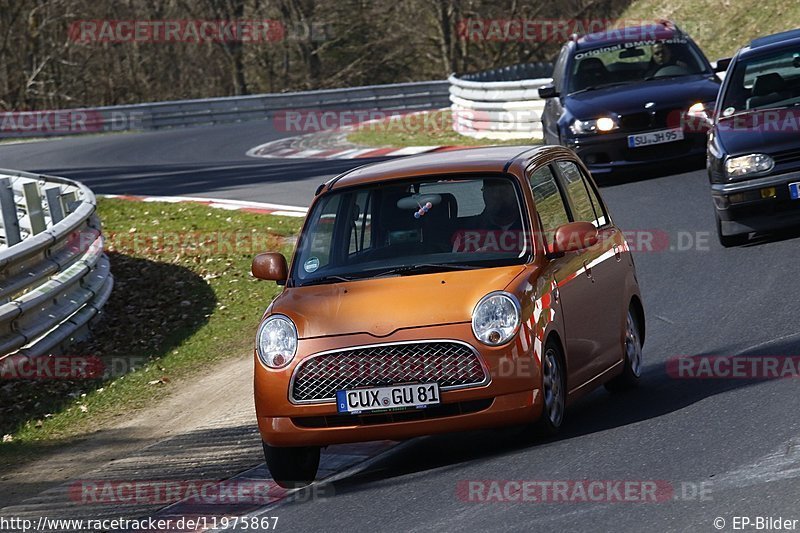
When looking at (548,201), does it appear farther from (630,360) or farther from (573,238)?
(630,360)

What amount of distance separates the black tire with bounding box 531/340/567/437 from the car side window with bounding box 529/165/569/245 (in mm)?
696

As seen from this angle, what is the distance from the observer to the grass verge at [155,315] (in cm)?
1055

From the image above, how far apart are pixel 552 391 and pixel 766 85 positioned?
6.87 m

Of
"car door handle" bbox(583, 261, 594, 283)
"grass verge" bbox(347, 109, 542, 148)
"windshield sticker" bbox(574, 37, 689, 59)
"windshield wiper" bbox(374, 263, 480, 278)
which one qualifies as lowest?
"grass verge" bbox(347, 109, 542, 148)

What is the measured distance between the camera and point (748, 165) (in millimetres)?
12312

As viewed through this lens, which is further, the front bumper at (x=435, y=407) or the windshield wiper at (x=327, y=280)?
the windshield wiper at (x=327, y=280)

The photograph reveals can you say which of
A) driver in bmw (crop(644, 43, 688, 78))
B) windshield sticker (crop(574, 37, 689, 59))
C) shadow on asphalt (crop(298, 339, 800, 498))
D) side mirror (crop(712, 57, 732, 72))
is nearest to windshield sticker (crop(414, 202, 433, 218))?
shadow on asphalt (crop(298, 339, 800, 498))

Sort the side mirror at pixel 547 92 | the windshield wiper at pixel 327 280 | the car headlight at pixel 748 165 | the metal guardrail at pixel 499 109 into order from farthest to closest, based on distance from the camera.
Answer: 1. the metal guardrail at pixel 499 109
2. the side mirror at pixel 547 92
3. the car headlight at pixel 748 165
4. the windshield wiper at pixel 327 280

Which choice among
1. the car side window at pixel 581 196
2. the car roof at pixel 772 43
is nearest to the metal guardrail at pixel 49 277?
the car side window at pixel 581 196

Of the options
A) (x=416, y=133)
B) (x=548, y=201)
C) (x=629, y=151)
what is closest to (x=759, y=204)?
(x=629, y=151)

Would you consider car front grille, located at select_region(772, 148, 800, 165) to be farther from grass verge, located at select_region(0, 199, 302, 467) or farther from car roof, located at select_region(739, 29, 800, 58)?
grass verge, located at select_region(0, 199, 302, 467)

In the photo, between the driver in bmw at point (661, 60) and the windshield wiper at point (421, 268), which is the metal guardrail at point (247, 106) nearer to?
the driver in bmw at point (661, 60)

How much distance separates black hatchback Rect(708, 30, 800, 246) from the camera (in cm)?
1217

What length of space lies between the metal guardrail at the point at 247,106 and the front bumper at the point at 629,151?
2162 cm
